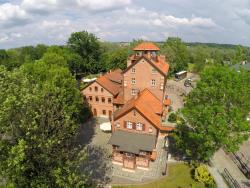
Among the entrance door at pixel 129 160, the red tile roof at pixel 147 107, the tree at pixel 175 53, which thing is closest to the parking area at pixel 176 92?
the tree at pixel 175 53

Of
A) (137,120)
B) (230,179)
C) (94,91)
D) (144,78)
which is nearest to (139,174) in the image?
(137,120)

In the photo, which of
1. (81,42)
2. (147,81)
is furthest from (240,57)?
(147,81)

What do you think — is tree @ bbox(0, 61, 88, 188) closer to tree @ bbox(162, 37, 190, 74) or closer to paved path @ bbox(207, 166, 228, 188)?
paved path @ bbox(207, 166, 228, 188)

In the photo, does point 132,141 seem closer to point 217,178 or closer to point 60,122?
point 217,178

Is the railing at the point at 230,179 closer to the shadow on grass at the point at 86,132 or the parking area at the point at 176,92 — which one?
the shadow on grass at the point at 86,132

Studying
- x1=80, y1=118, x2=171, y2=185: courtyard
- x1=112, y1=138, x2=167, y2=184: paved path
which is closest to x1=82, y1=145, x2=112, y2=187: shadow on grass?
x1=80, y1=118, x2=171, y2=185: courtyard
